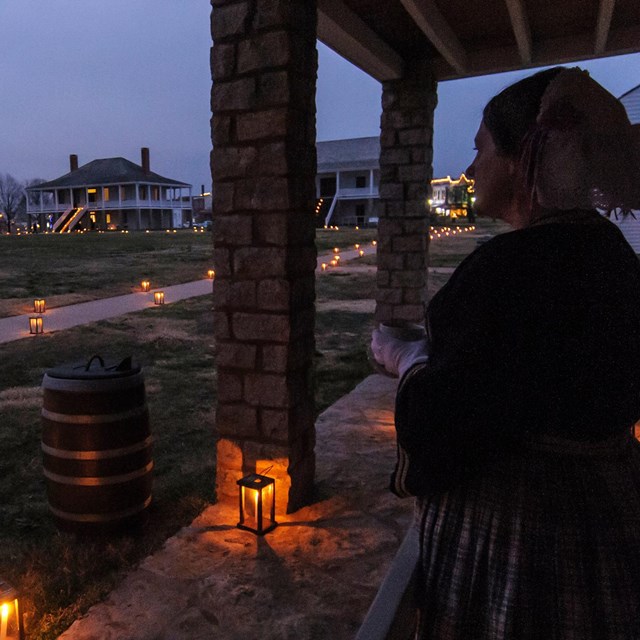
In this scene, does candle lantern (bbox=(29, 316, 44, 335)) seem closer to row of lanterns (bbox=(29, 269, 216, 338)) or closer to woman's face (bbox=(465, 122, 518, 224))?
row of lanterns (bbox=(29, 269, 216, 338))

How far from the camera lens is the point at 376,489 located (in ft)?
13.6

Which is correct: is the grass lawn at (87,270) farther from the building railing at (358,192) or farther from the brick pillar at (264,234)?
the building railing at (358,192)

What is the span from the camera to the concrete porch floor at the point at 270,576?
8.79 ft

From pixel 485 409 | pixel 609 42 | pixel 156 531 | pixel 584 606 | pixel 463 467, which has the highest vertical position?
pixel 609 42

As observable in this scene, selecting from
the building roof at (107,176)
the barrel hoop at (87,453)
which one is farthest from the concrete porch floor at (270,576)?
the building roof at (107,176)

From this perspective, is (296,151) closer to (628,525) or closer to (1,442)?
(628,525)

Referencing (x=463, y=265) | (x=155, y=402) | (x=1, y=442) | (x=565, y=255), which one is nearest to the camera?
(x=565, y=255)

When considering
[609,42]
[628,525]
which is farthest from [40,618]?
[609,42]

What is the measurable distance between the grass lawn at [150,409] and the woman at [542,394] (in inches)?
92.8

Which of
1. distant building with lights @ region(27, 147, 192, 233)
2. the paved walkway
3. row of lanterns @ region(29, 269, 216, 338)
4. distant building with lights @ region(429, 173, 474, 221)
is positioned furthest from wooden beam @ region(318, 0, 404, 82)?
distant building with lights @ region(429, 173, 474, 221)

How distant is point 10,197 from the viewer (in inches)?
3044

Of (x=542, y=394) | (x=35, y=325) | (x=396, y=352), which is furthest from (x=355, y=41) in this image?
(x=35, y=325)

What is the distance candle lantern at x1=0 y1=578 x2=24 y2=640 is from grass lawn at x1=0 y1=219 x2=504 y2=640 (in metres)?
A: 0.27

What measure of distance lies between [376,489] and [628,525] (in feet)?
9.97
